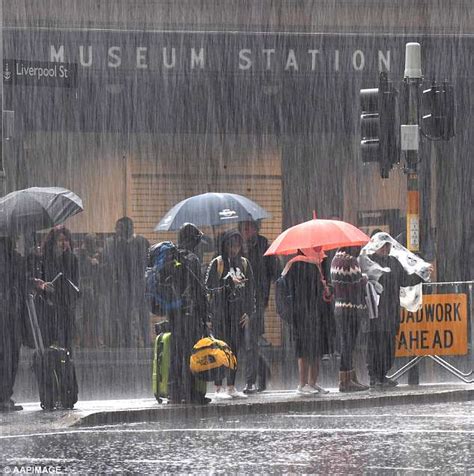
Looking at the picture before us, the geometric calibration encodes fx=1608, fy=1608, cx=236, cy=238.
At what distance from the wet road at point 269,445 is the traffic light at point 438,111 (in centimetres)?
400

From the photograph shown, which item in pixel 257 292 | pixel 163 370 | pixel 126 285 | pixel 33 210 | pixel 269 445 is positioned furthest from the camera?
pixel 126 285

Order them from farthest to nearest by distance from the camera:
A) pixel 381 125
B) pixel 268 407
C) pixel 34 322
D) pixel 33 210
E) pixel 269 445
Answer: pixel 381 125 < pixel 33 210 < pixel 34 322 < pixel 268 407 < pixel 269 445

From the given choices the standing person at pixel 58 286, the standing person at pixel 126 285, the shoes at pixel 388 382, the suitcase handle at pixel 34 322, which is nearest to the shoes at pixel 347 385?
the shoes at pixel 388 382

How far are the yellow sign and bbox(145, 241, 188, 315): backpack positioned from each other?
9.75 feet

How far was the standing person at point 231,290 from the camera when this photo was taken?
16.4 meters

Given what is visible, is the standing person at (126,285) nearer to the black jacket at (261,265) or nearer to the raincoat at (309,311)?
the black jacket at (261,265)

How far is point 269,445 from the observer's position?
11906 millimetres

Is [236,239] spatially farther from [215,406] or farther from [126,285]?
[126,285]

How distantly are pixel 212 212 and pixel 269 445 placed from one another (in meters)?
6.19

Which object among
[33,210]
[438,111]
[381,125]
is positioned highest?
[438,111]

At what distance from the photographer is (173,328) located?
1509cm

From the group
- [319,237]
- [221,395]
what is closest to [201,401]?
[221,395]

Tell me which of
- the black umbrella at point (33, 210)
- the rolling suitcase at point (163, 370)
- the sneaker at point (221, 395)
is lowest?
the sneaker at point (221, 395)

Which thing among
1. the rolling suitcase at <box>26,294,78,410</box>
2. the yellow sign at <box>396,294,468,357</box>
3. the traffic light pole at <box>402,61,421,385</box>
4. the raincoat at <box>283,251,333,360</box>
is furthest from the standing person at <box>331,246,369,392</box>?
the rolling suitcase at <box>26,294,78,410</box>
